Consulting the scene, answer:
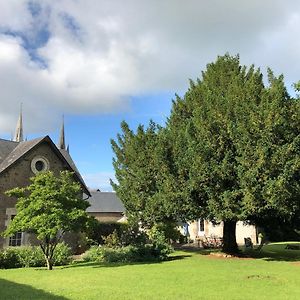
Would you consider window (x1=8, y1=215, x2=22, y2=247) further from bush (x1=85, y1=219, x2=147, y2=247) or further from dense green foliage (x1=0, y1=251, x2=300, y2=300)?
dense green foliage (x1=0, y1=251, x2=300, y2=300)

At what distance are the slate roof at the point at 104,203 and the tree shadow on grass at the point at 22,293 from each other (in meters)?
44.1

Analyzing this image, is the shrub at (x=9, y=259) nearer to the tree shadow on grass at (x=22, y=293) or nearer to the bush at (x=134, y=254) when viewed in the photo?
the bush at (x=134, y=254)

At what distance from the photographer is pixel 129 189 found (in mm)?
25953

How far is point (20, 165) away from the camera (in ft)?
84.1

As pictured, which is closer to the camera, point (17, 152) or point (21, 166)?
point (21, 166)

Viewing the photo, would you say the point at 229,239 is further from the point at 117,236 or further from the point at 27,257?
the point at 27,257

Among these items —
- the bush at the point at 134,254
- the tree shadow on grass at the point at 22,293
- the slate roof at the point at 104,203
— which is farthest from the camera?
the slate roof at the point at 104,203

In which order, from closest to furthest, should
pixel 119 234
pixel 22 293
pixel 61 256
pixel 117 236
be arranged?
pixel 22 293 → pixel 61 256 → pixel 117 236 → pixel 119 234

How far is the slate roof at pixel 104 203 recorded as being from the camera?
58.3 m

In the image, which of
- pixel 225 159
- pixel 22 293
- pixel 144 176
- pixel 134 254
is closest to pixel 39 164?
pixel 144 176

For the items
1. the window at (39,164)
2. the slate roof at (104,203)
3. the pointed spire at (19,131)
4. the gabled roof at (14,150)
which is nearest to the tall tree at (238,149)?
the gabled roof at (14,150)

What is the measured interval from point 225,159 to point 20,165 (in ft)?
43.0

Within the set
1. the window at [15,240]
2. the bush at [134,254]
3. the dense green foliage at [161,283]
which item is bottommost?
the dense green foliage at [161,283]

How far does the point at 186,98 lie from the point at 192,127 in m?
4.44
